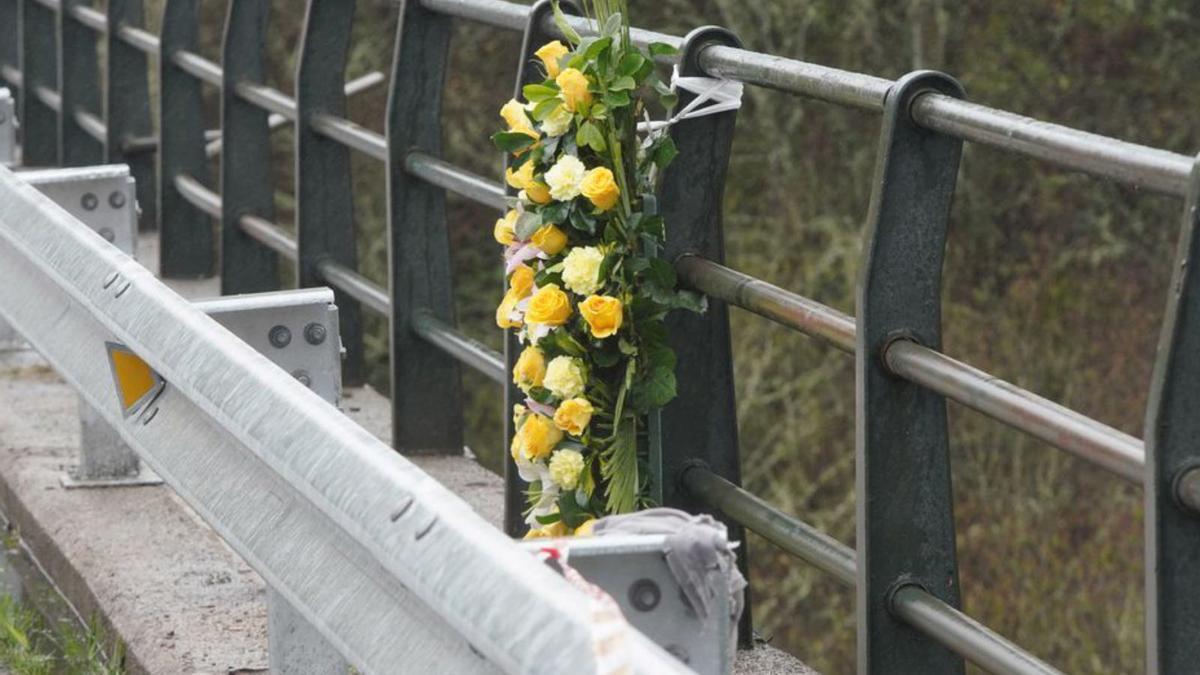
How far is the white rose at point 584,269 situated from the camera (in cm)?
405

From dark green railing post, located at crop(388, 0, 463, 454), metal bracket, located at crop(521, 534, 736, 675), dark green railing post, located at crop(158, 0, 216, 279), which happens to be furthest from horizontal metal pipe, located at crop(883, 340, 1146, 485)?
dark green railing post, located at crop(158, 0, 216, 279)

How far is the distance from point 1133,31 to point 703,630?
1852 cm

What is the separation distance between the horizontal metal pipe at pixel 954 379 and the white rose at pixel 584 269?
0.71 feet

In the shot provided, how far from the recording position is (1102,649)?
1808 centimetres

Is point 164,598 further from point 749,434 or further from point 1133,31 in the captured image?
point 1133,31

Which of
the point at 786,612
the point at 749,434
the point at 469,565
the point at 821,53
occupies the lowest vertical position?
the point at 786,612

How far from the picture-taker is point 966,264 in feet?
64.4

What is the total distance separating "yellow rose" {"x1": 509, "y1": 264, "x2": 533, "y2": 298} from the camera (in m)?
4.23

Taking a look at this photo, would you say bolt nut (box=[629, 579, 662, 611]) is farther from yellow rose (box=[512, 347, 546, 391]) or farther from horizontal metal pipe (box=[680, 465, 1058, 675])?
yellow rose (box=[512, 347, 546, 391])

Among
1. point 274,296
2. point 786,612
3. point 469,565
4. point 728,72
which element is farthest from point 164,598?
point 786,612

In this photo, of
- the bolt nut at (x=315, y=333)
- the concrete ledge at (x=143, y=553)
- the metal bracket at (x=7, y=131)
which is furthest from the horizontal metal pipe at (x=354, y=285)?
the bolt nut at (x=315, y=333)

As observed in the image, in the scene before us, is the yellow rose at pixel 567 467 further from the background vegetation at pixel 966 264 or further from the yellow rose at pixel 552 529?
the background vegetation at pixel 966 264

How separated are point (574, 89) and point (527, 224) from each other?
0.79 ft

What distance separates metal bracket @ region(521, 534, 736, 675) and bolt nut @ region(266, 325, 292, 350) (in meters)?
1.41
